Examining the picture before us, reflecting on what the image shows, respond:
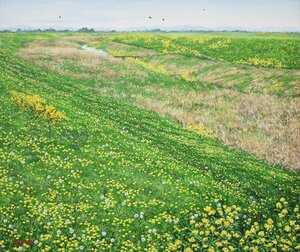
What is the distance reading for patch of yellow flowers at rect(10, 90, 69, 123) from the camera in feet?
69.9

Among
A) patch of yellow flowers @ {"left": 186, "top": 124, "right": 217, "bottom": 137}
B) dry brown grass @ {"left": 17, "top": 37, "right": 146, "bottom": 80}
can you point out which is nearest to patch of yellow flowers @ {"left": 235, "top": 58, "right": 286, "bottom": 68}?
dry brown grass @ {"left": 17, "top": 37, "right": 146, "bottom": 80}

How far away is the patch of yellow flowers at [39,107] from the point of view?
69.9ft

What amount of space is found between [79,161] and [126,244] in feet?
19.9

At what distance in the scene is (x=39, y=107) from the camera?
2195cm

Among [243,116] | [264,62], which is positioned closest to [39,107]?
[243,116]

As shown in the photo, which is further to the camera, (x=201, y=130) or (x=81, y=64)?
(x=81, y=64)

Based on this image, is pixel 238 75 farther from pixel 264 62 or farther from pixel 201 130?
pixel 201 130

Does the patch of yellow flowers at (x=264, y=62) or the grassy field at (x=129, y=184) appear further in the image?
the patch of yellow flowers at (x=264, y=62)

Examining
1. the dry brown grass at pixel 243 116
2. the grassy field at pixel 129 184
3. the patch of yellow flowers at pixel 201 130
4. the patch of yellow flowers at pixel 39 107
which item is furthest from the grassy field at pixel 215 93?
the patch of yellow flowers at pixel 39 107

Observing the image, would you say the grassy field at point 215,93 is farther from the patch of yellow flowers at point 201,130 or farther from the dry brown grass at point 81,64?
the patch of yellow flowers at point 201,130

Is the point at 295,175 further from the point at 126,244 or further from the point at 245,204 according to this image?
the point at 126,244

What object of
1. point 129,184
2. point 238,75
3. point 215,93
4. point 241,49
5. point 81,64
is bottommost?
point 129,184

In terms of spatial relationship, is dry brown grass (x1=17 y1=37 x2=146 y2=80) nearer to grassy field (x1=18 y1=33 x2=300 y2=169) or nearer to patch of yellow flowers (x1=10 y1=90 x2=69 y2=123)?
grassy field (x1=18 y1=33 x2=300 y2=169)

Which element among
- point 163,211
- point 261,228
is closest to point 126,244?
point 163,211
